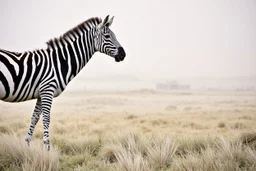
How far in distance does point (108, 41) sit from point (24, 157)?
119 inches

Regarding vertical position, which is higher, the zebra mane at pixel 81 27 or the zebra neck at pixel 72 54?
the zebra mane at pixel 81 27

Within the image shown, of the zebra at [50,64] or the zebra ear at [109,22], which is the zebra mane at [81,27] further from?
the zebra ear at [109,22]

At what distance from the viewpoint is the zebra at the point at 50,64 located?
5914 millimetres

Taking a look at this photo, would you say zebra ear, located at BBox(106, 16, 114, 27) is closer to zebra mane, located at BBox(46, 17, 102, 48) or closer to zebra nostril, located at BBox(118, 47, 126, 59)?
zebra mane, located at BBox(46, 17, 102, 48)

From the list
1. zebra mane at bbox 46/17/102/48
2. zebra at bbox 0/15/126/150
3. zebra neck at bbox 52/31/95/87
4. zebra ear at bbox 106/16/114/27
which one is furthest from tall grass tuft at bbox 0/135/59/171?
zebra ear at bbox 106/16/114/27

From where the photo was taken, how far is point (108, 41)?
6.56m

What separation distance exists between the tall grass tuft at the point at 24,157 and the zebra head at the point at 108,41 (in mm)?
2474

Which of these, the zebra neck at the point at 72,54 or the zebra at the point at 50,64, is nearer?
the zebra at the point at 50,64

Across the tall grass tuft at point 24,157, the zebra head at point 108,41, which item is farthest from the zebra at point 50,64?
the tall grass tuft at point 24,157

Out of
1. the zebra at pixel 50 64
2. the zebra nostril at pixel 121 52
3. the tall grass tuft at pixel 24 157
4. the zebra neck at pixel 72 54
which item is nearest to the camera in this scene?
the tall grass tuft at pixel 24 157

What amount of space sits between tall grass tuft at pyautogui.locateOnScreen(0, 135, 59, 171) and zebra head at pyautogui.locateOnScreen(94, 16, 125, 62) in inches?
97.4

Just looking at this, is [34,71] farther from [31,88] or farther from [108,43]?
[108,43]

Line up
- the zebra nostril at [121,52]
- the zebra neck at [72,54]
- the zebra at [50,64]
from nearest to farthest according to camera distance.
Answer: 1. the zebra at [50,64]
2. the zebra neck at [72,54]
3. the zebra nostril at [121,52]

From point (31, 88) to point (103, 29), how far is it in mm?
2056
